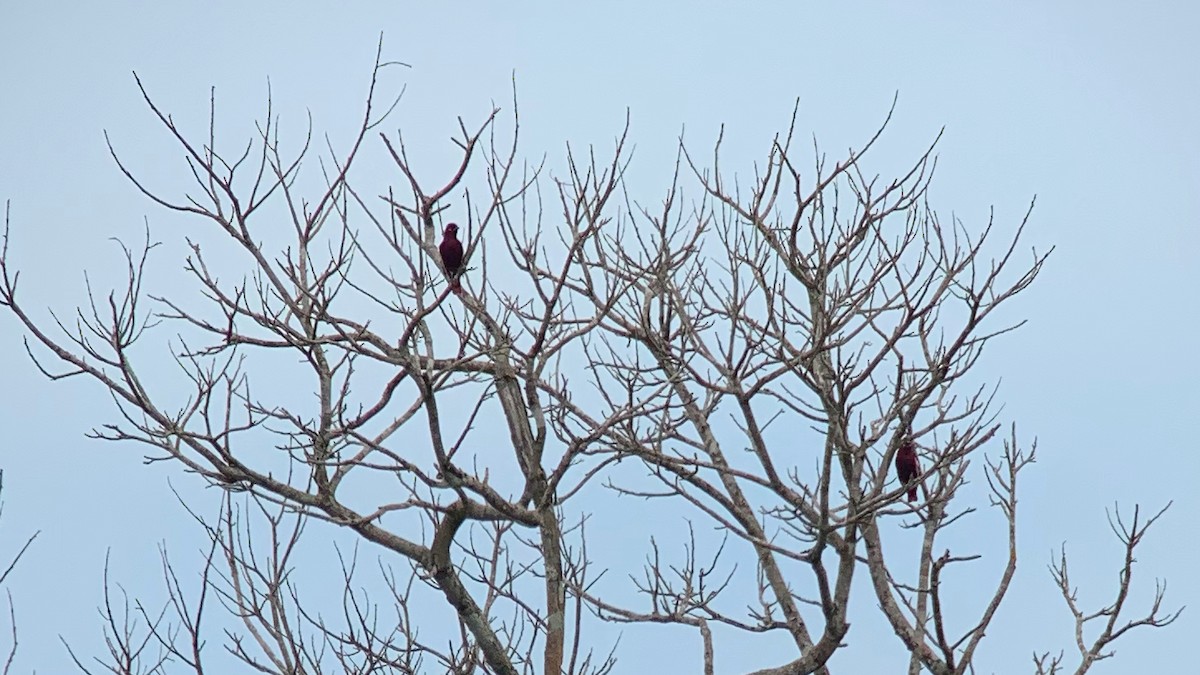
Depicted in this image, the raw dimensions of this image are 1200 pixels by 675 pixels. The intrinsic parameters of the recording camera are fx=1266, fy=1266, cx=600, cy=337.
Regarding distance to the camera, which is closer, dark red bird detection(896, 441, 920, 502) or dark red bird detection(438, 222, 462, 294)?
dark red bird detection(438, 222, 462, 294)

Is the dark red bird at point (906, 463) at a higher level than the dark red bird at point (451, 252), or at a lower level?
lower

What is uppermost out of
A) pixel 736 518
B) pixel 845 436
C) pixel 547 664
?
pixel 736 518

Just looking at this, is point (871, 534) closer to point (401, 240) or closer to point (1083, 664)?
point (1083, 664)

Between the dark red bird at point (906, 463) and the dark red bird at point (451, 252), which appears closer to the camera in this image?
the dark red bird at point (451, 252)

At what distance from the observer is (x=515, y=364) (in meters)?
4.77

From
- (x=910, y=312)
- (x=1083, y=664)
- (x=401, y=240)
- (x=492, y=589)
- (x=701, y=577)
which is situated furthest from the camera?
(x=1083, y=664)

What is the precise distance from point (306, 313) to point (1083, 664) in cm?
468

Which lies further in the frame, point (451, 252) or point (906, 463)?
point (906, 463)

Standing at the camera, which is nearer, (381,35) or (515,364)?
(381,35)

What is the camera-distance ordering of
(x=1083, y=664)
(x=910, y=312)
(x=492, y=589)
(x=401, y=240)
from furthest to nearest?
(x=1083, y=664) → (x=492, y=589) → (x=910, y=312) → (x=401, y=240)

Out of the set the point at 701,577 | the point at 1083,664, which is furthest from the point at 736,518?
the point at 1083,664

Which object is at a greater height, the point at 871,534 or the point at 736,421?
the point at 871,534

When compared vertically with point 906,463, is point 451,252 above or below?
above

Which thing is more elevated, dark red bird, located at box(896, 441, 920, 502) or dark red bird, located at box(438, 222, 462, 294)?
dark red bird, located at box(438, 222, 462, 294)
